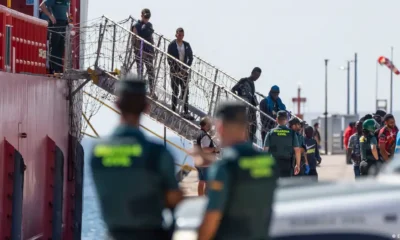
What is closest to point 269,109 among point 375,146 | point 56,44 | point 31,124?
point 375,146

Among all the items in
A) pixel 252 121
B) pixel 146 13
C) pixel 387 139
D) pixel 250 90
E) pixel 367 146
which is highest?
pixel 146 13

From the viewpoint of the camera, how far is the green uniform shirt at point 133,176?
23.9 ft

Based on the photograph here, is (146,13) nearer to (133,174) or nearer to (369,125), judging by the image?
(369,125)

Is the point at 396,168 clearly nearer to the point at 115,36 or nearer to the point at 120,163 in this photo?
the point at 120,163

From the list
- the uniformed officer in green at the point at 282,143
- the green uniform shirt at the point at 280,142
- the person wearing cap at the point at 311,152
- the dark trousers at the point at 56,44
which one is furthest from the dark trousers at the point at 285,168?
the dark trousers at the point at 56,44

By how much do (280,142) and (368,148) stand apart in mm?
1642

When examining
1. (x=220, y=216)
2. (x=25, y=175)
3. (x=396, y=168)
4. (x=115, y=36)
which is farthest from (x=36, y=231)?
(x=220, y=216)

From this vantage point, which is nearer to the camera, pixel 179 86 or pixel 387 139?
pixel 387 139

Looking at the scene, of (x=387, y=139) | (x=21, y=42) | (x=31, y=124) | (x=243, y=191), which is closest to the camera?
(x=243, y=191)

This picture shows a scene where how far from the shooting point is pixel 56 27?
1908 centimetres

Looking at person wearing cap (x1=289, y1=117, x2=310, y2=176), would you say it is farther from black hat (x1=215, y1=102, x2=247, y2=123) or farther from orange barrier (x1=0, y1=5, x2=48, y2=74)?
black hat (x1=215, y1=102, x2=247, y2=123)

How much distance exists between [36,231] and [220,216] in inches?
391

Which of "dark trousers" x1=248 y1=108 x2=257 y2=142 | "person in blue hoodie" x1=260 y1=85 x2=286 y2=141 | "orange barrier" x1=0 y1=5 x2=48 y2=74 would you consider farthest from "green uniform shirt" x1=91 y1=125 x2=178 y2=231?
"person in blue hoodie" x1=260 y1=85 x2=286 y2=141

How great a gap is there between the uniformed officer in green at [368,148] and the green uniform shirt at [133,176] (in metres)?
11.4
